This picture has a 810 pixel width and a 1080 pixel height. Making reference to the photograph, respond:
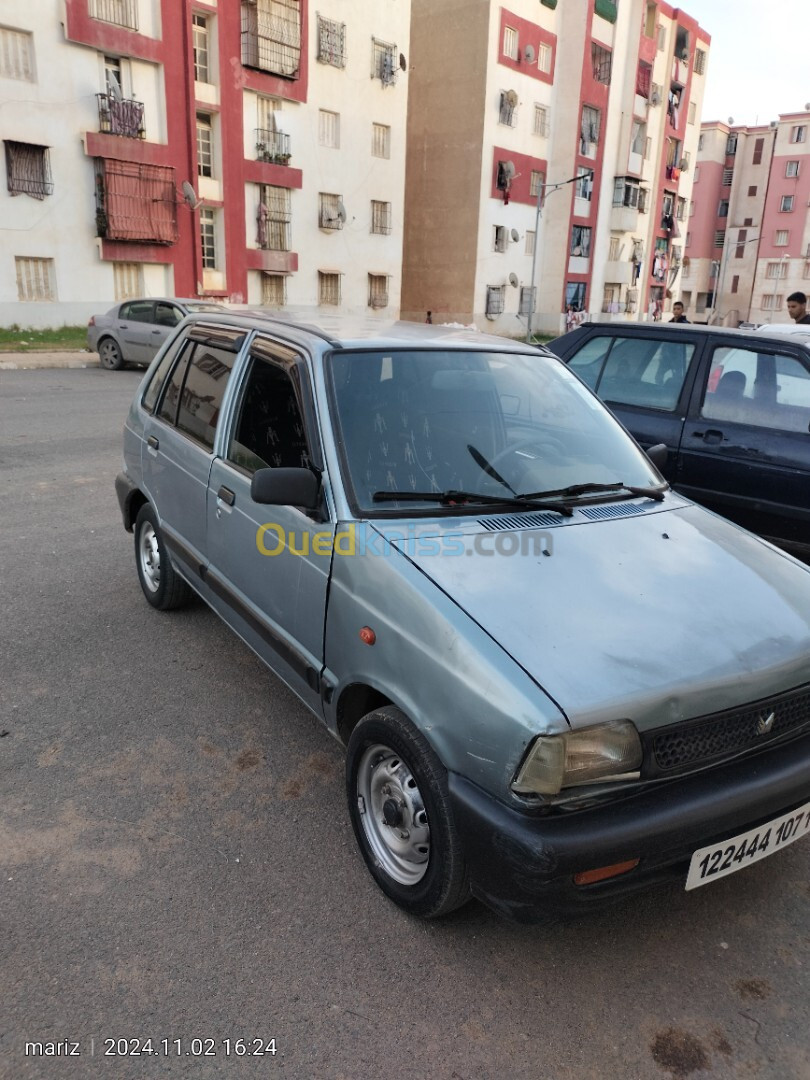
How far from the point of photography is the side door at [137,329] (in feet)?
53.1

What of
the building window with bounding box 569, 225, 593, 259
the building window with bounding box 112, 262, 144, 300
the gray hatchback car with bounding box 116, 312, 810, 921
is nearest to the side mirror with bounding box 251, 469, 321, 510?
the gray hatchback car with bounding box 116, 312, 810, 921

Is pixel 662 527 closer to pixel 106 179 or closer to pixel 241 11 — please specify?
pixel 106 179

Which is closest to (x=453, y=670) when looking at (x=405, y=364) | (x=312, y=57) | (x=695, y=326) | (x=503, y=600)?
(x=503, y=600)

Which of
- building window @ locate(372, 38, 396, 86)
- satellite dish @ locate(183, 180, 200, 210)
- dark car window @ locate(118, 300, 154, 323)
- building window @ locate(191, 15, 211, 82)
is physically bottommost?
dark car window @ locate(118, 300, 154, 323)

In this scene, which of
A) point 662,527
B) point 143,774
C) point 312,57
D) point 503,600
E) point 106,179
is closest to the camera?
point 503,600

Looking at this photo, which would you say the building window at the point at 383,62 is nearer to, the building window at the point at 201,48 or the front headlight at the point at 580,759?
Result: the building window at the point at 201,48

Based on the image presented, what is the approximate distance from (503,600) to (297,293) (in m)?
29.1

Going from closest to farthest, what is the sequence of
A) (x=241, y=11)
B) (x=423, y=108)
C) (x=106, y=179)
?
(x=106, y=179)
(x=241, y=11)
(x=423, y=108)

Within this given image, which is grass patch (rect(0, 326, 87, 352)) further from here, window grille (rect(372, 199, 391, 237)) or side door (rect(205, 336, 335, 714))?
side door (rect(205, 336, 335, 714))

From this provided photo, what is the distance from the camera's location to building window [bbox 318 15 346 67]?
28266 mm

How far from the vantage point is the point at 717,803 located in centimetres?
223

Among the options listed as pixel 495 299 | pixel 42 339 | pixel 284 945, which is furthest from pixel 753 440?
pixel 495 299

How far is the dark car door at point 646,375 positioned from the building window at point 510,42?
35.4 metres

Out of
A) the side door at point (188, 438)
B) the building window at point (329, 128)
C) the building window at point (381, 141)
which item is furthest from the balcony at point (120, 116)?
the side door at point (188, 438)
